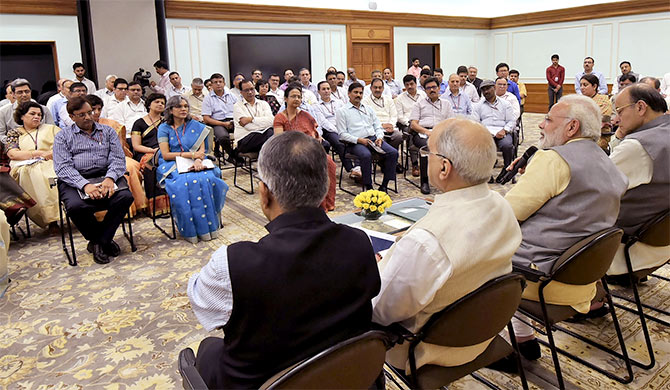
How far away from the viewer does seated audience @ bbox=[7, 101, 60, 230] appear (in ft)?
14.9

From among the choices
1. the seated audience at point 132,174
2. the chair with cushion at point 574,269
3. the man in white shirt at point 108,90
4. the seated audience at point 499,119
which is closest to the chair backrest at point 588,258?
the chair with cushion at point 574,269

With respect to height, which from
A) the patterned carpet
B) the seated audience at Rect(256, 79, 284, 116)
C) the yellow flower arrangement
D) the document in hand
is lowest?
the patterned carpet

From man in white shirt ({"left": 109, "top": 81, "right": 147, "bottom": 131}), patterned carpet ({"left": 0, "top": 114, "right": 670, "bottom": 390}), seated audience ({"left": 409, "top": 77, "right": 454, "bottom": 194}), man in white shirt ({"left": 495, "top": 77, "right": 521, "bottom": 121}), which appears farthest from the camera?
man in white shirt ({"left": 495, "top": 77, "right": 521, "bottom": 121})

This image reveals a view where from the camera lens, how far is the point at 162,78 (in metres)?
9.14

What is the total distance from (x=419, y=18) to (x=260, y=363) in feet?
44.8

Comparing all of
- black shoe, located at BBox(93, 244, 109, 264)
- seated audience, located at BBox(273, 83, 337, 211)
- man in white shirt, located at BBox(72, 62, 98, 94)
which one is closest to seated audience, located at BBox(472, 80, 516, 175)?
seated audience, located at BBox(273, 83, 337, 211)

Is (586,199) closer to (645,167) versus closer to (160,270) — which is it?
(645,167)

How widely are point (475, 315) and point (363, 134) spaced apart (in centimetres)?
463

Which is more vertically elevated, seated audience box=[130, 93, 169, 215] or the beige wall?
the beige wall

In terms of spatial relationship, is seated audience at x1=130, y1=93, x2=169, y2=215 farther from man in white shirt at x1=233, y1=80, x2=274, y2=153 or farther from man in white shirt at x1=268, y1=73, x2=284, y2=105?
man in white shirt at x1=268, y1=73, x2=284, y2=105

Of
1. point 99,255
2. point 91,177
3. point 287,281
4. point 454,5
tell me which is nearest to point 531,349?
point 287,281

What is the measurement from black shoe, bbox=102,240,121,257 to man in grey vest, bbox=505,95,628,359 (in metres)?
3.21

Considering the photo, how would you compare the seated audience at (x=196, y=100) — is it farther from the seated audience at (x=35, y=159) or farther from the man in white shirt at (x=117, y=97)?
the seated audience at (x=35, y=159)

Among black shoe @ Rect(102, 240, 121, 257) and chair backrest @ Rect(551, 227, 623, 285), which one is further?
black shoe @ Rect(102, 240, 121, 257)
